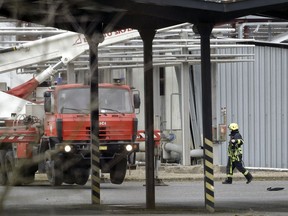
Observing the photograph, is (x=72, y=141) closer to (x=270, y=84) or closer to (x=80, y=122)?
(x=80, y=122)

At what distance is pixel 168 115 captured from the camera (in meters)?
36.0

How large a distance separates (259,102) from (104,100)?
36.0 ft

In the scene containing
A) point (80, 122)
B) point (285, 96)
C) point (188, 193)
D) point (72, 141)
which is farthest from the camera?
point (285, 96)

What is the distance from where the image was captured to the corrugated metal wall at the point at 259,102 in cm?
3272

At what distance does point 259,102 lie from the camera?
33.3 m

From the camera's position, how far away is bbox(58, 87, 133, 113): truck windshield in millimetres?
23734

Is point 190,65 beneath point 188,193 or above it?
above

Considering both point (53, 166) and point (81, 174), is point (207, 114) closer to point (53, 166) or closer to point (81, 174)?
point (81, 174)

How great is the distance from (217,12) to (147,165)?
3.43 metres

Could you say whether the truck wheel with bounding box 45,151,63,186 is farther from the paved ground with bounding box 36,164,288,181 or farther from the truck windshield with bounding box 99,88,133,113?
the paved ground with bounding box 36,164,288,181

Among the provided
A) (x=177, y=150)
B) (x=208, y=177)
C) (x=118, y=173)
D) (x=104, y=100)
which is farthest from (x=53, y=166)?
(x=177, y=150)

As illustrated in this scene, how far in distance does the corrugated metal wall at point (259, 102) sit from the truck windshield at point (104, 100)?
32.2ft

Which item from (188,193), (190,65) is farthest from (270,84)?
(188,193)

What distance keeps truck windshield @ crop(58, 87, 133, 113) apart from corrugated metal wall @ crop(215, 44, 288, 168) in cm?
981
